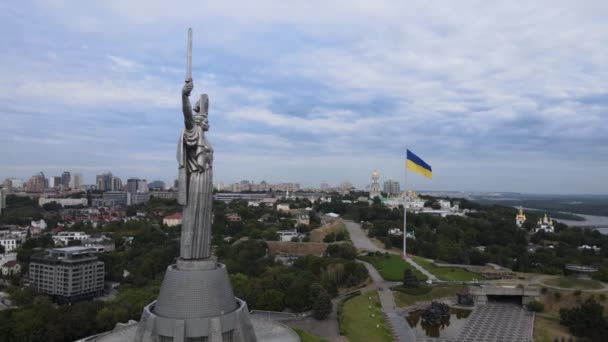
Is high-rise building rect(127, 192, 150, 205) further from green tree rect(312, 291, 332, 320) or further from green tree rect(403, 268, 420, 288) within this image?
green tree rect(312, 291, 332, 320)

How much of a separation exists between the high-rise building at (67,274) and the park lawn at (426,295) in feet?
74.6

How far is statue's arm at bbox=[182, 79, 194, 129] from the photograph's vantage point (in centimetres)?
1534

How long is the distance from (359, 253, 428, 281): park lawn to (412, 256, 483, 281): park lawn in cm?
146

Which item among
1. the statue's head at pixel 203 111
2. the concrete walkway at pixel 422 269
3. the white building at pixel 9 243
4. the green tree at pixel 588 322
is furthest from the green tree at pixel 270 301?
the white building at pixel 9 243

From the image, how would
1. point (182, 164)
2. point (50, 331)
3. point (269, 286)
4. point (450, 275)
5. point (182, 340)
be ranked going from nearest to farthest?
point (182, 340)
point (182, 164)
point (50, 331)
point (269, 286)
point (450, 275)

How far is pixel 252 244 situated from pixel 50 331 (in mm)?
22252

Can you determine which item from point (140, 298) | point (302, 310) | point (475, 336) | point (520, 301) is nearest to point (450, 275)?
point (520, 301)

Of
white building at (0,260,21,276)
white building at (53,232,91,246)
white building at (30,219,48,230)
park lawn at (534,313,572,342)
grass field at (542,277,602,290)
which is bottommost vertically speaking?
park lawn at (534,313,572,342)

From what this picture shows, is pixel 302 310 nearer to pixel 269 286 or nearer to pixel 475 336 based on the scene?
pixel 269 286

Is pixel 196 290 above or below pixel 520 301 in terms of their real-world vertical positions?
above

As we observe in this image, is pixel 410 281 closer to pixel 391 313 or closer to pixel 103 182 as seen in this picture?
pixel 391 313

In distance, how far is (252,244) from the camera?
143 feet

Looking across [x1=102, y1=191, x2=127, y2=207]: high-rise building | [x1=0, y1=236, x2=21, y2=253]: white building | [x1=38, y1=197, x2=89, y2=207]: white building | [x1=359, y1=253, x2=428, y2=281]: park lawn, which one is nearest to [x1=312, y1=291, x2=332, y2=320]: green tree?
[x1=359, y1=253, x2=428, y2=281]: park lawn

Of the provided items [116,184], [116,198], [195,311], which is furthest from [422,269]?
[116,184]
